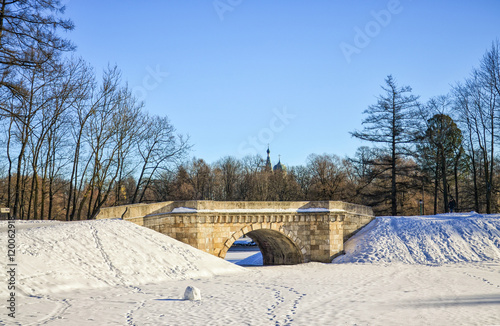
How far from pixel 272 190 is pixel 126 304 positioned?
132 ft

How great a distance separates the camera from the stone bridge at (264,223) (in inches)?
790

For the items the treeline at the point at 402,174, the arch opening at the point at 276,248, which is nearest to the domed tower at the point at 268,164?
the treeline at the point at 402,174

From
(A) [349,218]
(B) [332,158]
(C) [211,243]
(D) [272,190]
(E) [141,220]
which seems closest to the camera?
(E) [141,220]

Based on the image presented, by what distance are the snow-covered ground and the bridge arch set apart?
171 centimetres

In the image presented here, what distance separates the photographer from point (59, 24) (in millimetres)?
12180

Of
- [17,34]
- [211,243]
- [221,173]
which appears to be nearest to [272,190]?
[221,173]

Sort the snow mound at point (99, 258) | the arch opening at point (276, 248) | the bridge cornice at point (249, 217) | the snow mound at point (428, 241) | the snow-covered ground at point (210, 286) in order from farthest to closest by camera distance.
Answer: the arch opening at point (276, 248)
the snow mound at point (428, 241)
the bridge cornice at point (249, 217)
the snow mound at point (99, 258)
the snow-covered ground at point (210, 286)

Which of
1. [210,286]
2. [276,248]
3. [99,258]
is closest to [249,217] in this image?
[276,248]

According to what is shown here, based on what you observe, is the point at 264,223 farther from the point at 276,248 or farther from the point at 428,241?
the point at 428,241

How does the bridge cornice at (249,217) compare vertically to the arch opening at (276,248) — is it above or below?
above

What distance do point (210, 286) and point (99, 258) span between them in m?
3.60

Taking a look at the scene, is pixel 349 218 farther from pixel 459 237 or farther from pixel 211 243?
pixel 211 243

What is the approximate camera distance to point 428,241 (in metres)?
24.0

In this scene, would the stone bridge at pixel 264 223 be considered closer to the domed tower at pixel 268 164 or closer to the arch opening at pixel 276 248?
the arch opening at pixel 276 248
